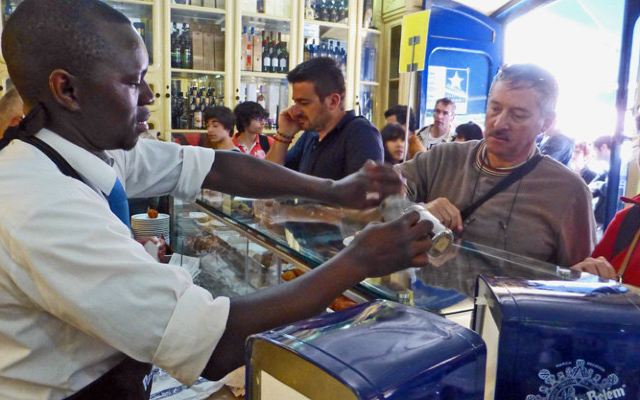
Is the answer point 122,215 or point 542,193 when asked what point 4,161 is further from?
point 542,193

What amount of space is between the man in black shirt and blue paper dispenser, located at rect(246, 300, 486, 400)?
6.63 feet

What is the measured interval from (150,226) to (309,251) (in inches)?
55.2

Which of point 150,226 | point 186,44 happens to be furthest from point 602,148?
point 150,226

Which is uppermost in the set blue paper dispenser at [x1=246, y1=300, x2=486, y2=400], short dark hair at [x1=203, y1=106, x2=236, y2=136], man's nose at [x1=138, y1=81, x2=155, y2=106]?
man's nose at [x1=138, y1=81, x2=155, y2=106]

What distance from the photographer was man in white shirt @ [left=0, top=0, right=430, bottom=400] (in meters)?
0.69

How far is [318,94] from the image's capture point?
274 cm

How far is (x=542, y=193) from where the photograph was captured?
1.77 meters

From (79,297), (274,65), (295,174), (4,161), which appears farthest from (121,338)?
(274,65)

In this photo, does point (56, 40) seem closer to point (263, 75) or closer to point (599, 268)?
point (599, 268)

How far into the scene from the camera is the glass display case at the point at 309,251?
1.09 metres

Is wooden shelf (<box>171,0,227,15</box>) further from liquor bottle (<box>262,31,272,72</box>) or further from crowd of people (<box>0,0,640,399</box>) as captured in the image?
crowd of people (<box>0,0,640,399</box>)

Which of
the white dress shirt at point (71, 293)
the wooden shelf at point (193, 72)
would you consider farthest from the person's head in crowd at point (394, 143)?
the white dress shirt at point (71, 293)

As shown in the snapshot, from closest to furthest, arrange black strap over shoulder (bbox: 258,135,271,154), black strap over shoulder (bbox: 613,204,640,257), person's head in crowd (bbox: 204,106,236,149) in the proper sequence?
1. black strap over shoulder (bbox: 613,204,640,257)
2. person's head in crowd (bbox: 204,106,236,149)
3. black strap over shoulder (bbox: 258,135,271,154)

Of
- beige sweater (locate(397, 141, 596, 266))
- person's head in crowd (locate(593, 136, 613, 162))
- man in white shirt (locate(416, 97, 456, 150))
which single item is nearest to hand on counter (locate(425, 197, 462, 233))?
beige sweater (locate(397, 141, 596, 266))
